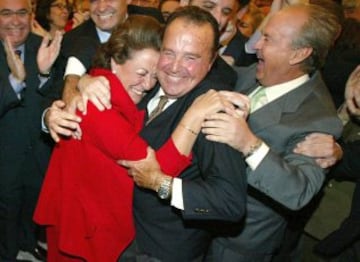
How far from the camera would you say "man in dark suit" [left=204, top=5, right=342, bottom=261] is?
1649 mm

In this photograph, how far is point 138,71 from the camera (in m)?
1.83

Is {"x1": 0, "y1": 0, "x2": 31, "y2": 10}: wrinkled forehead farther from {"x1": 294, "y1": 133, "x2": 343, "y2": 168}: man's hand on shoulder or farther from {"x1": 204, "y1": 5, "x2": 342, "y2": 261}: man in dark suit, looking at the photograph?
{"x1": 294, "y1": 133, "x2": 343, "y2": 168}: man's hand on shoulder

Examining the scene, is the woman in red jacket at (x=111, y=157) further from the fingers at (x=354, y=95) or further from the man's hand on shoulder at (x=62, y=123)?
the fingers at (x=354, y=95)

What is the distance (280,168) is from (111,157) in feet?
1.93

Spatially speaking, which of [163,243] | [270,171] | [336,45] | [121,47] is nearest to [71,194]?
[163,243]

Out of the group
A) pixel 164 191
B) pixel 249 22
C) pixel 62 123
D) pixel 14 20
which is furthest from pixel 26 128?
pixel 249 22

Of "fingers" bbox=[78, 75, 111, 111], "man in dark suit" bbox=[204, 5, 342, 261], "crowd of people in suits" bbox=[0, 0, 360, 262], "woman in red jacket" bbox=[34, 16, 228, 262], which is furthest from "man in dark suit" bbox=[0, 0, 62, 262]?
"man in dark suit" bbox=[204, 5, 342, 261]

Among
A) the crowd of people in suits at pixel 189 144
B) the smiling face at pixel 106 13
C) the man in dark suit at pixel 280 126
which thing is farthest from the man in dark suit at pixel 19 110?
the man in dark suit at pixel 280 126

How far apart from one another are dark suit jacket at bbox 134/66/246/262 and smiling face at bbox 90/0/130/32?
109cm

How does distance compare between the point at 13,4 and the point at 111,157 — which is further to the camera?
the point at 13,4

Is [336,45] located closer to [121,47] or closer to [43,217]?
[121,47]

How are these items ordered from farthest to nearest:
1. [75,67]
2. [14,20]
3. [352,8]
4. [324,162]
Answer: [352,8] < [14,20] < [75,67] < [324,162]

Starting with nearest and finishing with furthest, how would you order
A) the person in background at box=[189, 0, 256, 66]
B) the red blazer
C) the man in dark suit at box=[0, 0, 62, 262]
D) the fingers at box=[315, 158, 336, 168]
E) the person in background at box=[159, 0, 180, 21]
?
the red blazer → the fingers at box=[315, 158, 336, 168] → the person in background at box=[189, 0, 256, 66] → the man in dark suit at box=[0, 0, 62, 262] → the person in background at box=[159, 0, 180, 21]

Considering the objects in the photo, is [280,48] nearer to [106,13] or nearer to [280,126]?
[280,126]
